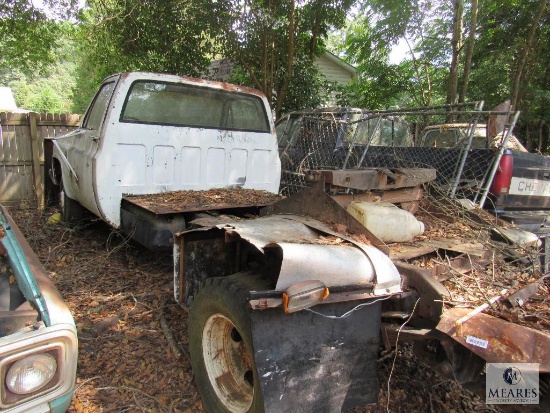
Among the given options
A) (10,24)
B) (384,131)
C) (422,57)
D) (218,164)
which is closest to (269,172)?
(218,164)

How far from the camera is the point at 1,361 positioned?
4.24 ft

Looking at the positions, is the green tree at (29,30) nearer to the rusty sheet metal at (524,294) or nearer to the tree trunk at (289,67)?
the tree trunk at (289,67)

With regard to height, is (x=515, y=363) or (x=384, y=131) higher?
(x=384, y=131)

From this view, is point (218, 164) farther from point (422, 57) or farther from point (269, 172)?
point (422, 57)

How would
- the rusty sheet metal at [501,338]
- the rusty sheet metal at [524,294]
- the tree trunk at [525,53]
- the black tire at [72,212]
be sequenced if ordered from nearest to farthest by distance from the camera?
1. the rusty sheet metal at [501,338]
2. the rusty sheet metal at [524,294]
3. the black tire at [72,212]
4. the tree trunk at [525,53]

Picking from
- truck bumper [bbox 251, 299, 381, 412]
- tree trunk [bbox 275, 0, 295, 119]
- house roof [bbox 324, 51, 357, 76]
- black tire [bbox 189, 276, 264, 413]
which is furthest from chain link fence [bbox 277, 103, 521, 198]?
house roof [bbox 324, 51, 357, 76]

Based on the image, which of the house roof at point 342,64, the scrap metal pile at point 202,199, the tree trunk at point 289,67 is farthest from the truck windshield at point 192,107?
the house roof at point 342,64

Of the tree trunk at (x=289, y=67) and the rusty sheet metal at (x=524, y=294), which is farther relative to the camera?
the tree trunk at (x=289, y=67)

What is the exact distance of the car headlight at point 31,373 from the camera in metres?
1.33

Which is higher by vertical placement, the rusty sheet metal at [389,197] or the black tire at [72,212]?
the rusty sheet metal at [389,197]

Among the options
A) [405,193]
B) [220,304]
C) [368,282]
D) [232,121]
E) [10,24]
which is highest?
[10,24]

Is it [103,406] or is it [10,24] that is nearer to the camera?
[103,406]

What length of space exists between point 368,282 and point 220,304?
0.80 metres

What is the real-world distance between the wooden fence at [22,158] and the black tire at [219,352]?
6195 millimetres
